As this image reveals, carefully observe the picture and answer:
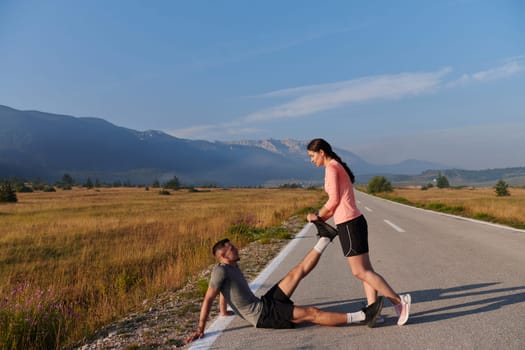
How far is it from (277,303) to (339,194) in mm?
1263

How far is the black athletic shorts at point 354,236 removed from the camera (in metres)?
3.86

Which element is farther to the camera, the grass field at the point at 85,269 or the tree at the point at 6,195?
the tree at the point at 6,195

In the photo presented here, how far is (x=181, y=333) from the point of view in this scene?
3.90 m

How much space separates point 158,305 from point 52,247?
806 cm

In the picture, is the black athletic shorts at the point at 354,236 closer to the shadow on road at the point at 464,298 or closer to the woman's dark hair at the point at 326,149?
the woman's dark hair at the point at 326,149

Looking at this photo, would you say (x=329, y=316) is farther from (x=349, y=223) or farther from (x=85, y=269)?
(x=85, y=269)

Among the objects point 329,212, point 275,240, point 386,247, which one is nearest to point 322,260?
point 386,247

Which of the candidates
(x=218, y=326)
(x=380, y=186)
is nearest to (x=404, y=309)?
(x=218, y=326)

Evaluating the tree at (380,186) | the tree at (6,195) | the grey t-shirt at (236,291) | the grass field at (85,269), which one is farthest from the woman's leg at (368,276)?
the tree at (380,186)

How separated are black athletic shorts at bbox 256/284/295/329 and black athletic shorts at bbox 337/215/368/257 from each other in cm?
80

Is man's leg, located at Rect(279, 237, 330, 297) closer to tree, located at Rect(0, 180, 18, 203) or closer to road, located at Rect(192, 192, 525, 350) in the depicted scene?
road, located at Rect(192, 192, 525, 350)

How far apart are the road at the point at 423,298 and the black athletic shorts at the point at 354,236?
808 mm

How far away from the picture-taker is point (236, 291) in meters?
3.86

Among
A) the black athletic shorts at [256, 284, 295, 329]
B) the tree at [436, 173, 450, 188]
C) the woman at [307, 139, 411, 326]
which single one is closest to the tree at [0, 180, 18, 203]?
the black athletic shorts at [256, 284, 295, 329]
